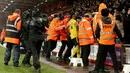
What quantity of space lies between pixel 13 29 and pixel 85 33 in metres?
2.54

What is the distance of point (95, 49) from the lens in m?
14.1

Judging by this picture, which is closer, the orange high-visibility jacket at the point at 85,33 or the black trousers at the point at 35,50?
the black trousers at the point at 35,50

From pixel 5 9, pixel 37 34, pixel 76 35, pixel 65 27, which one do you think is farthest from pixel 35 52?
pixel 5 9

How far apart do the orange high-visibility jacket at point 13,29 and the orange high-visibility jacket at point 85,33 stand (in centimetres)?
221

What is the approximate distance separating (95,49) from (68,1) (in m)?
32.1

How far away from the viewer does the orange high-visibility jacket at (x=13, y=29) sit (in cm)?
1207

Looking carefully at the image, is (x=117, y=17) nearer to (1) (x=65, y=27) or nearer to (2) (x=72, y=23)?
(2) (x=72, y=23)

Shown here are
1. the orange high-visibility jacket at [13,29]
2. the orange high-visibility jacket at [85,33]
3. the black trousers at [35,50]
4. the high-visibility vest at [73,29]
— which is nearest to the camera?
the black trousers at [35,50]

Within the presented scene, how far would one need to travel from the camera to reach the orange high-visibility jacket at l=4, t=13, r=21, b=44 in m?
12.1

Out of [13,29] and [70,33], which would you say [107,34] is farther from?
[70,33]

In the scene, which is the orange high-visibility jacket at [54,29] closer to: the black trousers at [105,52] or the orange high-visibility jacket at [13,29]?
the orange high-visibility jacket at [13,29]

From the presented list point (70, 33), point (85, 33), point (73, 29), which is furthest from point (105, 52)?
point (70, 33)

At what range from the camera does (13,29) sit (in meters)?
12.1

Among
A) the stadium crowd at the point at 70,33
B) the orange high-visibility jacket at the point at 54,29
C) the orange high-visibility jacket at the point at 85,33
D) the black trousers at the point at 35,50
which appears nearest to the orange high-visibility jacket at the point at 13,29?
the stadium crowd at the point at 70,33
